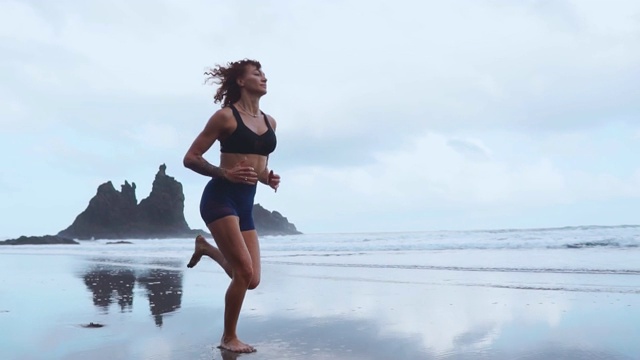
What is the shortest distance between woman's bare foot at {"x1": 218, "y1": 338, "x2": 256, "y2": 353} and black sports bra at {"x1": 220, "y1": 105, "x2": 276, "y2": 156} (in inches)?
48.6

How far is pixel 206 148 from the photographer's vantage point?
4.12 meters

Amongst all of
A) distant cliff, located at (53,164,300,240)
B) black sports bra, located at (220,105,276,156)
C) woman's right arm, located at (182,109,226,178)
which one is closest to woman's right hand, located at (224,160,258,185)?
woman's right arm, located at (182,109,226,178)

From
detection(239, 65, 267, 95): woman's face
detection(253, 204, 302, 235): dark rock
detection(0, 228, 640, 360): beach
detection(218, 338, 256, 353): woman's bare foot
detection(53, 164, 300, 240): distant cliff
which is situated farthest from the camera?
detection(253, 204, 302, 235): dark rock

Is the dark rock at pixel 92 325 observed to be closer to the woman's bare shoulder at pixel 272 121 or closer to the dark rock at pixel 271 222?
the woman's bare shoulder at pixel 272 121

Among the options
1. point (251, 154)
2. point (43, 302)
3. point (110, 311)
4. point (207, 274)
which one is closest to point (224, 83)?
point (251, 154)

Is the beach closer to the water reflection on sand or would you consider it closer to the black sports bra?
the water reflection on sand

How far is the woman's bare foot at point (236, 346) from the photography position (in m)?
3.87

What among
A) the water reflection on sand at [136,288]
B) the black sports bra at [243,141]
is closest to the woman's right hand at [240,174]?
the black sports bra at [243,141]

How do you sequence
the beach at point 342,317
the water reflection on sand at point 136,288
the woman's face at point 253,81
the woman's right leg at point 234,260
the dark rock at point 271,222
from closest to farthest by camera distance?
the beach at point 342,317
the woman's right leg at point 234,260
the woman's face at point 253,81
the water reflection on sand at point 136,288
the dark rock at point 271,222

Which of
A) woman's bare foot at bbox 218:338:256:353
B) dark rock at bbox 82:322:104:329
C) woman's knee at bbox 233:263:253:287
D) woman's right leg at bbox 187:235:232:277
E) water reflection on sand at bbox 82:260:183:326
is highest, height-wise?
woman's right leg at bbox 187:235:232:277

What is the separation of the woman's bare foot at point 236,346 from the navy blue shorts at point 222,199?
2.59ft

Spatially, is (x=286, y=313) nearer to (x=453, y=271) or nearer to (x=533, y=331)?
(x=533, y=331)

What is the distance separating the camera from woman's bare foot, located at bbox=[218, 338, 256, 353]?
12.7ft

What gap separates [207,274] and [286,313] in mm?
5273
